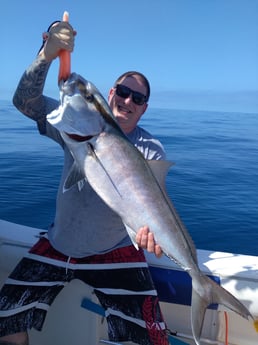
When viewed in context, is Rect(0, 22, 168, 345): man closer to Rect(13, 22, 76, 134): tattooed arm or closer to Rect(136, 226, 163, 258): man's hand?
Rect(13, 22, 76, 134): tattooed arm

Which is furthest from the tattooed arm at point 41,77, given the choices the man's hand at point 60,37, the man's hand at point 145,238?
the man's hand at point 145,238

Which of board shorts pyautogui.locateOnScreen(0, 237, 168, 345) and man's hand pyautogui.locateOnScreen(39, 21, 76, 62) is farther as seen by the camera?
board shorts pyautogui.locateOnScreen(0, 237, 168, 345)

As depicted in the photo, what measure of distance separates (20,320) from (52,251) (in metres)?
0.63

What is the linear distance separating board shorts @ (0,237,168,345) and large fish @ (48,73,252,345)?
2.67 feet

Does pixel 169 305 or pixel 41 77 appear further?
pixel 169 305

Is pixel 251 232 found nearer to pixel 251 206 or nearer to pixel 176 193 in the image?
pixel 251 206

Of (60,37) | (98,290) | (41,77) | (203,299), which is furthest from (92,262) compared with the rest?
(60,37)

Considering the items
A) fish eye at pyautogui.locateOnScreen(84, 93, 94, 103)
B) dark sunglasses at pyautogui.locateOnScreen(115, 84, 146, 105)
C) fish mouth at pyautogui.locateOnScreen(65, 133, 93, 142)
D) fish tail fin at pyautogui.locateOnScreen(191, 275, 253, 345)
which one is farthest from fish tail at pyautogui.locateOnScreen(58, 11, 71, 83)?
fish tail fin at pyautogui.locateOnScreen(191, 275, 253, 345)

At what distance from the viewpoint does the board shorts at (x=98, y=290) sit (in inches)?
117

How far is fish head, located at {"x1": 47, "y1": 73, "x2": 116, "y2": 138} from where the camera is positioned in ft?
7.32

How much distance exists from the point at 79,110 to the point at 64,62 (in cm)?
40

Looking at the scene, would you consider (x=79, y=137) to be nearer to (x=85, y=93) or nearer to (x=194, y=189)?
(x=85, y=93)

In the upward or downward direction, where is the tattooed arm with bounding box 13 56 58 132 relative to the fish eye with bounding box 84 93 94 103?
upward

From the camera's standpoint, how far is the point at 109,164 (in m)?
2.28
